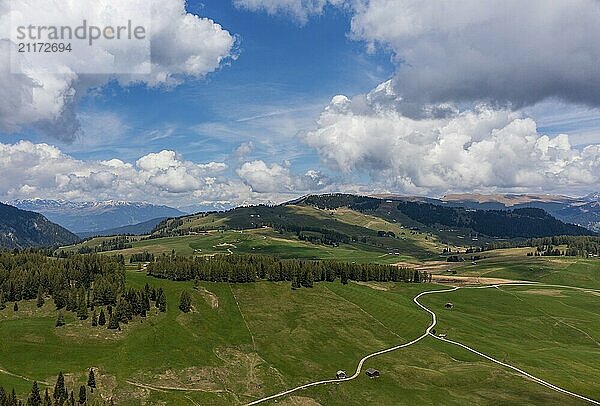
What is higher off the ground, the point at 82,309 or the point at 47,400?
the point at 82,309

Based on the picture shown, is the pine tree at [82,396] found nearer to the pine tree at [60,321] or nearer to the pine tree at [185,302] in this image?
the pine tree at [60,321]

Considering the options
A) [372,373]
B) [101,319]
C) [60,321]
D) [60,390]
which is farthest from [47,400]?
[372,373]

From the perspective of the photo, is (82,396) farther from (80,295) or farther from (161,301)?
(161,301)

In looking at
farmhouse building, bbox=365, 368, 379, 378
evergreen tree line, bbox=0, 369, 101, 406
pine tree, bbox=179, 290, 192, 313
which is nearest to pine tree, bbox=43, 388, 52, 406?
evergreen tree line, bbox=0, 369, 101, 406

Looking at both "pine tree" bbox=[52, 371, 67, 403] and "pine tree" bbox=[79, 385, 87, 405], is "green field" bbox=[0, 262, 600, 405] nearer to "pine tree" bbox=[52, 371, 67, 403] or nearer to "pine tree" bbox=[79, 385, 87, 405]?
"pine tree" bbox=[79, 385, 87, 405]

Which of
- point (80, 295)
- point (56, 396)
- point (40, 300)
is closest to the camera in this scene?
point (56, 396)

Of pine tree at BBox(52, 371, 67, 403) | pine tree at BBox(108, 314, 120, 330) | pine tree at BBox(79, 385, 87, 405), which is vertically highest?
pine tree at BBox(108, 314, 120, 330)

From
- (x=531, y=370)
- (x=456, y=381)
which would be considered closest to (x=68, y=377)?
(x=456, y=381)
